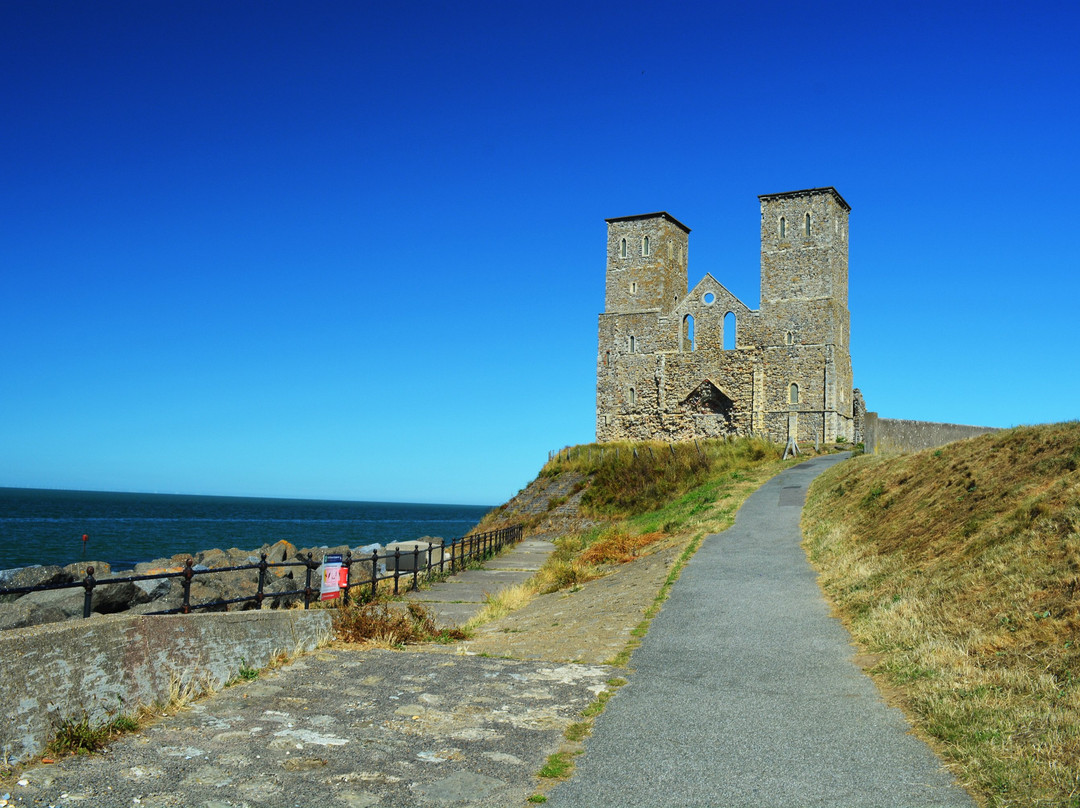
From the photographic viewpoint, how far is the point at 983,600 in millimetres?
9633

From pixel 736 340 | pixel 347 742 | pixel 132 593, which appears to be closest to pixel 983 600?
pixel 347 742

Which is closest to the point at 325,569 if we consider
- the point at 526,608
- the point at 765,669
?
the point at 526,608

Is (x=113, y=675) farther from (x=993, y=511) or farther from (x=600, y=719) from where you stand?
(x=993, y=511)

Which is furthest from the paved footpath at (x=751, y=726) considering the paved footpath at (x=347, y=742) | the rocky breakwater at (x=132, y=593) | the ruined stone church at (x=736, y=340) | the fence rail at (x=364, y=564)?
the ruined stone church at (x=736, y=340)

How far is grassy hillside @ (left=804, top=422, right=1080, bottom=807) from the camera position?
6102 mm

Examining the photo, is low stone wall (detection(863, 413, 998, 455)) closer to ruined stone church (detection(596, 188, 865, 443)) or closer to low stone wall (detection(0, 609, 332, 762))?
ruined stone church (detection(596, 188, 865, 443))

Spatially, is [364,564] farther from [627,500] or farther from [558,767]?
[558,767]

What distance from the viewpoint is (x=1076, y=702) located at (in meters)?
6.55

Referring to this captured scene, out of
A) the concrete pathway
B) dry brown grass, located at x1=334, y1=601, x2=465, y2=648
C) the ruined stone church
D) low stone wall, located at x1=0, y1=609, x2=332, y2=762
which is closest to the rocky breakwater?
the concrete pathway

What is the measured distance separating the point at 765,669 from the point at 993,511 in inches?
207

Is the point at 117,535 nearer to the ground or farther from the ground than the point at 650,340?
nearer to the ground

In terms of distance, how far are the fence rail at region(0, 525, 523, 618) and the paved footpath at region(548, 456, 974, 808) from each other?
13.2 ft

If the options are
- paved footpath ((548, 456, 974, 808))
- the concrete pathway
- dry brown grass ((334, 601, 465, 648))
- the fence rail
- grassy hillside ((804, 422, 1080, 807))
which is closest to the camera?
paved footpath ((548, 456, 974, 808))

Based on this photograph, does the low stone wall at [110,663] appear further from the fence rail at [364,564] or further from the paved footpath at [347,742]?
the fence rail at [364,564]
